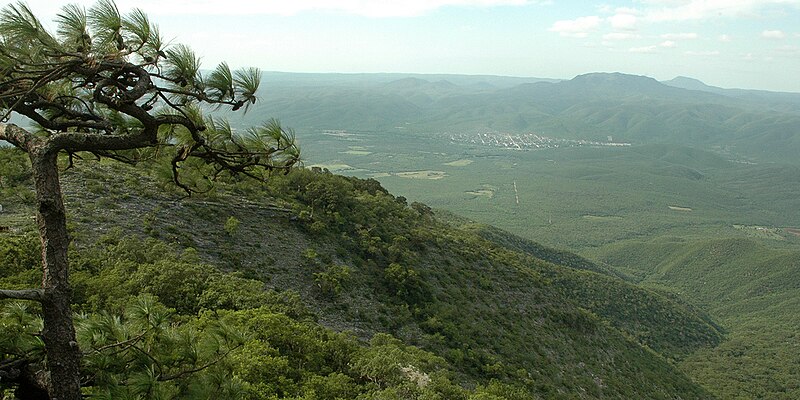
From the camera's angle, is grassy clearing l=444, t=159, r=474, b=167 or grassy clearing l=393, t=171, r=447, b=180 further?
grassy clearing l=444, t=159, r=474, b=167

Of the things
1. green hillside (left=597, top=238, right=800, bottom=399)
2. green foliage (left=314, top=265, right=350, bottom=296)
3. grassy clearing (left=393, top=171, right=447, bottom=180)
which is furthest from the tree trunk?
grassy clearing (left=393, top=171, right=447, bottom=180)

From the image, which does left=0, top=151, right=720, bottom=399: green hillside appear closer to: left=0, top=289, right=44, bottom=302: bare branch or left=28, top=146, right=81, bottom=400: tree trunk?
left=28, top=146, right=81, bottom=400: tree trunk

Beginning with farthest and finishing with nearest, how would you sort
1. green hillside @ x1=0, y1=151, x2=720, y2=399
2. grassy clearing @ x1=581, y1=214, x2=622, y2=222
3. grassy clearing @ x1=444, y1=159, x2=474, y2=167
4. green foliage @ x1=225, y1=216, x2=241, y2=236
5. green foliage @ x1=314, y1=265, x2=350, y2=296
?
grassy clearing @ x1=444, y1=159, x2=474, y2=167
grassy clearing @ x1=581, y1=214, x2=622, y2=222
green foliage @ x1=314, y1=265, x2=350, y2=296
green foliage @ x1=225, y1=216, x2=241, y2=236
green hillside @ x1=0, y1=151, x2=720, y2=399

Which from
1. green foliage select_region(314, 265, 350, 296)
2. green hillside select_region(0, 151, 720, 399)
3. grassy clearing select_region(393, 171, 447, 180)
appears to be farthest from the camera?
grassy clearing select_region(393, 171, 447, 180)

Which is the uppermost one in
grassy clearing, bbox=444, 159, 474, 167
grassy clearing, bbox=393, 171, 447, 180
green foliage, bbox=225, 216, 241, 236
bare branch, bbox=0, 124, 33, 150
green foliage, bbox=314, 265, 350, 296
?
bare branch, bbox=0, 124, 33, 150

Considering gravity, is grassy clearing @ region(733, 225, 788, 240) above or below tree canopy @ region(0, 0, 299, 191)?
below

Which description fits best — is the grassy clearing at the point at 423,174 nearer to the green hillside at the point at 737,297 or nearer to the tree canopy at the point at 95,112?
the green hillside at the point at 737,297

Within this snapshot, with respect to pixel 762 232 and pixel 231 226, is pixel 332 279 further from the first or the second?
pixel 762 232

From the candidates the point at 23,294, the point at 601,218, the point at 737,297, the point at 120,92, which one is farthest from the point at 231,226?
the point at 601,218
